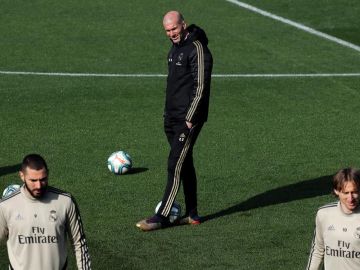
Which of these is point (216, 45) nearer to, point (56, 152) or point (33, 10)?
point (33, 10)

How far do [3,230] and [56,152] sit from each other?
831 centimetres

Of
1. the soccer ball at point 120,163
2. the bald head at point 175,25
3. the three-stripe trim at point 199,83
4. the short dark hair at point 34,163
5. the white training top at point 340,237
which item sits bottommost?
the white training top at point 340,237

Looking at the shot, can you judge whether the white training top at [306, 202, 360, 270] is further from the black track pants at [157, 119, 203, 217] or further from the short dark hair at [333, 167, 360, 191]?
the black track pants at [157, 119, 203, 217]

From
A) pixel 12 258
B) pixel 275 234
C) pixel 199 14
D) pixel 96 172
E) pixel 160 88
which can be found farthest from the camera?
pixel 199 14

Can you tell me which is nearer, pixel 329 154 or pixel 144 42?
pixel 329 154

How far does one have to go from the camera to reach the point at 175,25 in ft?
47.5

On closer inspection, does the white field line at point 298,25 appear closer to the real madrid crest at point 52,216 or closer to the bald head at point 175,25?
the bald head at point 175,25

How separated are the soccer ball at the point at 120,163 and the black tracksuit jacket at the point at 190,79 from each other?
2502mm

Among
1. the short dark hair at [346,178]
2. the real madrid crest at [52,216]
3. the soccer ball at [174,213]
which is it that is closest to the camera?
the short dark hair at [346,178]


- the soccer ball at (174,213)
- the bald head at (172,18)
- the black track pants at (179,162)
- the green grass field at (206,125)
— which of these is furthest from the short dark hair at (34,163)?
the soccer ball at (174,213)

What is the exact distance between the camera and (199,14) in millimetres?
29453

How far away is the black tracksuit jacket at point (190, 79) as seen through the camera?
575 inches

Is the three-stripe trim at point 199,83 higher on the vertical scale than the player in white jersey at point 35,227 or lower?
higher

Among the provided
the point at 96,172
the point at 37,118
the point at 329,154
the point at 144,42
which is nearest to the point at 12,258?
the point at 96,172
